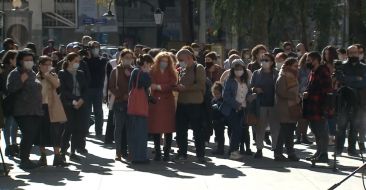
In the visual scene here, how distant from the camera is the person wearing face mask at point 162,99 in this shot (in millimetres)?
12367

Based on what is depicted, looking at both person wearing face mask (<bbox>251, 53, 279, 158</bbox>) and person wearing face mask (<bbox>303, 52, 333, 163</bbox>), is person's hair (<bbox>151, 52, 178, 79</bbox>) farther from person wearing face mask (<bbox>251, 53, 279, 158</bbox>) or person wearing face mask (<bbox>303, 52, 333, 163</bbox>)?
person wearing face mask (<bbox>303, 52, 333, 163</bbox>)

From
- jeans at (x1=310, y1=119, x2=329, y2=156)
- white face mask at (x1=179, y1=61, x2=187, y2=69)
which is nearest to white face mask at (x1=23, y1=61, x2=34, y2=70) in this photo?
white face mask at (x1=179, y1=61, x2=187, y2=69)

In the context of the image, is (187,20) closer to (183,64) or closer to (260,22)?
(260,22)

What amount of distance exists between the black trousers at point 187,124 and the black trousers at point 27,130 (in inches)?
90.0

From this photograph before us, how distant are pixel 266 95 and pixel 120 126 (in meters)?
2.50

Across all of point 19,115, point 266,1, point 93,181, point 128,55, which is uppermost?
point 266,1

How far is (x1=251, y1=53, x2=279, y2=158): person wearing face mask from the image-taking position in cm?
1272

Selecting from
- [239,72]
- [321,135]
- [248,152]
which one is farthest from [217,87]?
[321,135]

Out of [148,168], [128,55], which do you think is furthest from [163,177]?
[128,55]

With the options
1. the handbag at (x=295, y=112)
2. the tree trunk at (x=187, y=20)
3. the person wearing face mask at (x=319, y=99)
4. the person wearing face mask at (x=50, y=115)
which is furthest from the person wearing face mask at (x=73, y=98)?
the tree trunk at (x=187, y=20)

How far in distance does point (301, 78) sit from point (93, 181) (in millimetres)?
5450

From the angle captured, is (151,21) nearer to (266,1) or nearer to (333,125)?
(266,1)

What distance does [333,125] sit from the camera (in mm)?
14867

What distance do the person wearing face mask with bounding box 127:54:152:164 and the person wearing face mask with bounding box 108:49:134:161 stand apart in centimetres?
40
